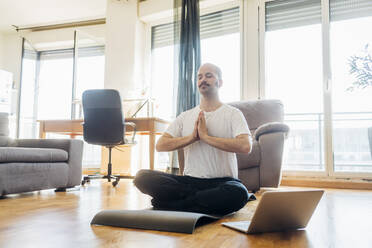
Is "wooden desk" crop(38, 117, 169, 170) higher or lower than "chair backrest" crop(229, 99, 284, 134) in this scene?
lower

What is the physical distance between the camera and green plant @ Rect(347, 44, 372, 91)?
11.3ft

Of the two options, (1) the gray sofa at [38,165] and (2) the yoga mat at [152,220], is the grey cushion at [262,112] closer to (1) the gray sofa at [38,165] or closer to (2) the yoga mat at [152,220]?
(1) the gray sofa at [38,165]

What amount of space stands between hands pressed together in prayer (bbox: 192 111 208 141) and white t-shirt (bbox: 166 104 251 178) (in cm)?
8

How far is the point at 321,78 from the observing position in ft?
12.8

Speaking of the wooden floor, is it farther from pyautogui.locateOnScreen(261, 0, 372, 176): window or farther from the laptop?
pyautogui.locateOnScreen(261, 0, 372, 176): window

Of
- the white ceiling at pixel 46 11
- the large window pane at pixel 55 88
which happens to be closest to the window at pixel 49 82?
the large window pane at pixel 55 88

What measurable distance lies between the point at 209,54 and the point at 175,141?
3091 millimetres

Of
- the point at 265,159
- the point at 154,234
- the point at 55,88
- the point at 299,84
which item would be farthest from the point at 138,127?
the point at 55,88

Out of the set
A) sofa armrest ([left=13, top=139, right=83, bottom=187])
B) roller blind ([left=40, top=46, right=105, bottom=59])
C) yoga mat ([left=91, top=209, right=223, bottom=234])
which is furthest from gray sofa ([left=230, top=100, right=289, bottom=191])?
roller blind ([left=40, top=46, right=105, bottom=59])

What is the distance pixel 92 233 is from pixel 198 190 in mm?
619

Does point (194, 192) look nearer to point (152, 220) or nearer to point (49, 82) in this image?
point (152, 220)

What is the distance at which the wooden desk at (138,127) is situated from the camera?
145 inches

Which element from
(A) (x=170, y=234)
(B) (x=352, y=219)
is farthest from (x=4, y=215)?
(B) (x=352, y=219)

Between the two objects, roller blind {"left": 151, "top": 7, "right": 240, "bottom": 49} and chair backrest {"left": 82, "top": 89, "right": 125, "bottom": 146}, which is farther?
roller blind {"left": 151, "top": 7, "right": 240, "bottom": 49}
